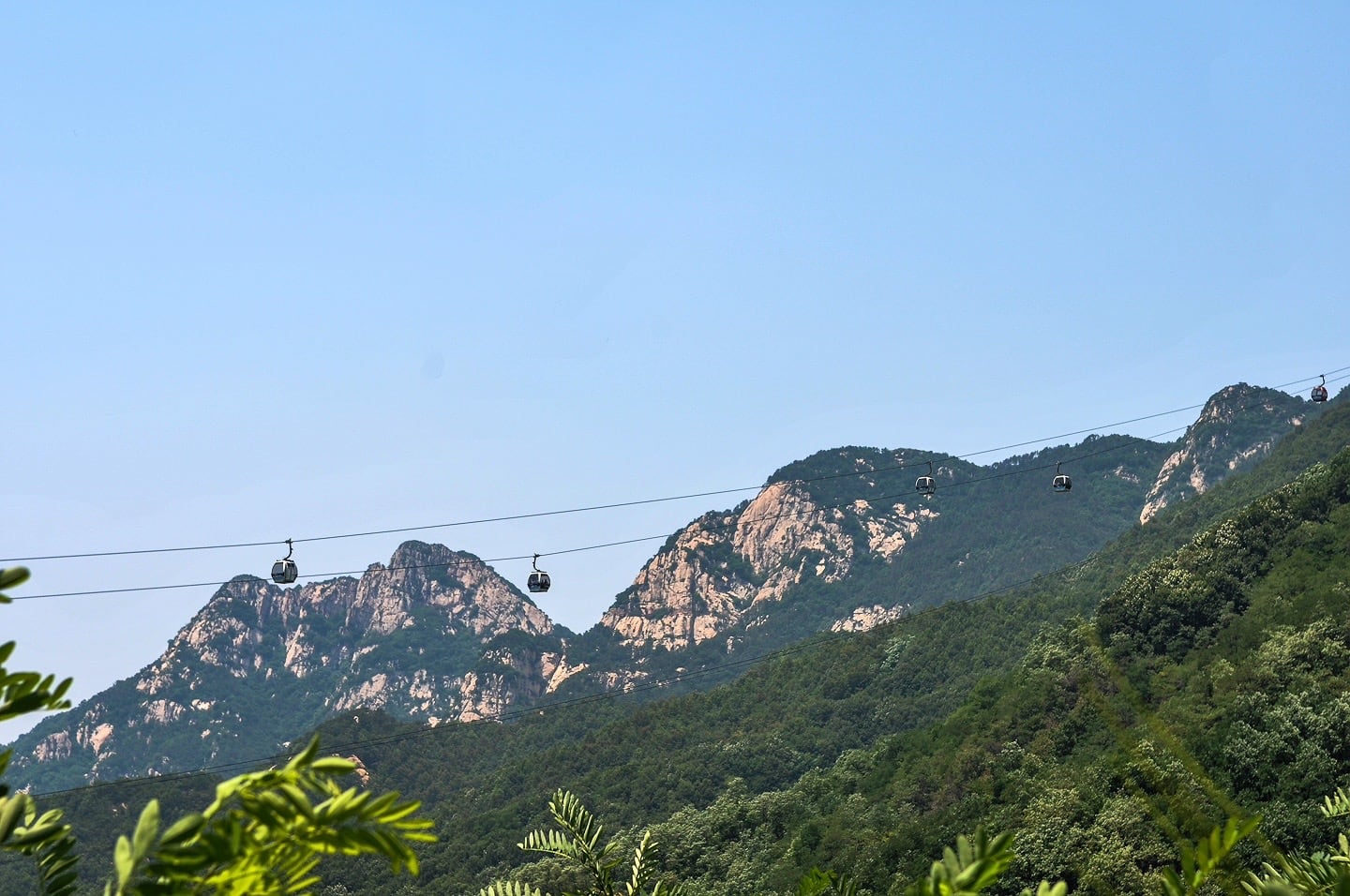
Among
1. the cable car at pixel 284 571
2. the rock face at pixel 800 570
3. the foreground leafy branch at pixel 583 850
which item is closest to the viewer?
the foreground leafy branch at pixel 583 850

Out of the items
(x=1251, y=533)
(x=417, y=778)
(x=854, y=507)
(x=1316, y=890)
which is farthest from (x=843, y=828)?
(x=854, y=507)

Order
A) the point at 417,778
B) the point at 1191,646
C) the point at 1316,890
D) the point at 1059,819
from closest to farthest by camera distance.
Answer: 1. the point at 1316,890
2. the point at 1059,819
3. the point at 1191,646
4. the point at 417,778

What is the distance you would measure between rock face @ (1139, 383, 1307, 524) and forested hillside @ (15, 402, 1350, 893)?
37789mm

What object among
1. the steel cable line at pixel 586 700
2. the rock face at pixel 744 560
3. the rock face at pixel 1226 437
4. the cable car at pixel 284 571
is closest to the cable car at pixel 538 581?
the cable car at pixel 284 571

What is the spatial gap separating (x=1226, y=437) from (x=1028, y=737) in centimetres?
9559

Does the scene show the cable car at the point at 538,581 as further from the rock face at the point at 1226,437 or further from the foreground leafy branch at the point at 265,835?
the rock face at the point at 1226,437

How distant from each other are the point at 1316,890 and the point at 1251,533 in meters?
52.8

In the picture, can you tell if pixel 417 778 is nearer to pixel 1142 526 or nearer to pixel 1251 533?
pixel 1142 526

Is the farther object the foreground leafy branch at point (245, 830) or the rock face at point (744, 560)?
the rock face at point (744, 560)

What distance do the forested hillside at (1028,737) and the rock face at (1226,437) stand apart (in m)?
37.8

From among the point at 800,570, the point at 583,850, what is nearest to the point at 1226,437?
the point at 800,570

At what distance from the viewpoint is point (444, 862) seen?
66.2 meters

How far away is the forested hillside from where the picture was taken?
3444cm

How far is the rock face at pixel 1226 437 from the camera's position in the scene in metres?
130
